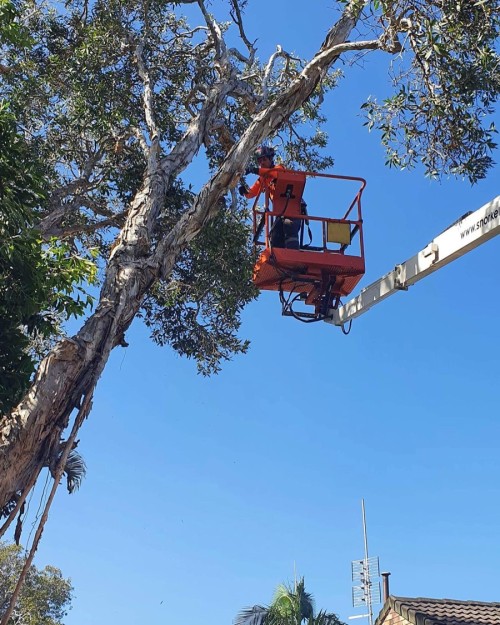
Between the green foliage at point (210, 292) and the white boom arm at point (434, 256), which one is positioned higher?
the green foliage at point (210, 292)

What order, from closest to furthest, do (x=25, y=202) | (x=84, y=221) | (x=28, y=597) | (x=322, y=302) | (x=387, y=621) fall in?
(x=25, y=202), (x=322, y=302), (x=84, y=221), (x=387, y=621), (x=28, y=597)

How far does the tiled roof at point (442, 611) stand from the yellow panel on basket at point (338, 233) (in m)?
7.82

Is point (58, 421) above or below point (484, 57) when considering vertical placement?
below

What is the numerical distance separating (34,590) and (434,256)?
83.7ft

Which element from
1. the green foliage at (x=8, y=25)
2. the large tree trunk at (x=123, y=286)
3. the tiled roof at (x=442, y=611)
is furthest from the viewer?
the tiled roof at (x=442, y=611)

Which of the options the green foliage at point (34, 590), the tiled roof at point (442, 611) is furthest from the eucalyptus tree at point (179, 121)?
the green foliage at point (34, 590)

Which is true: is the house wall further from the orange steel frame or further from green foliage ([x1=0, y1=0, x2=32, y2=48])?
green foliage ([x1=0, y1=0, x2=32, y2=48])

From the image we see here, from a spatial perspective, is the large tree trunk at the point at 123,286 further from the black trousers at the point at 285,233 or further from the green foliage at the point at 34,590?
the green foliage at the point at 34,590

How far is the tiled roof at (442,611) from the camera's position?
15.1 m

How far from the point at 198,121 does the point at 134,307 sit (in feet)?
15.1

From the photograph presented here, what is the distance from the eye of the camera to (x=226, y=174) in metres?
9.04

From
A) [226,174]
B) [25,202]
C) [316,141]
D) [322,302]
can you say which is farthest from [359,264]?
[316,141]

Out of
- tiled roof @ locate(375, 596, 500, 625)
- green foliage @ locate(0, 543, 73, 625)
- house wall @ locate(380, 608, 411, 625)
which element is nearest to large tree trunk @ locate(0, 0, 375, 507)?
tiled roof @ locate(375, 596, 500, 625)

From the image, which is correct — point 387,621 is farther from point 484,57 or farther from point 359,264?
point 484,57
